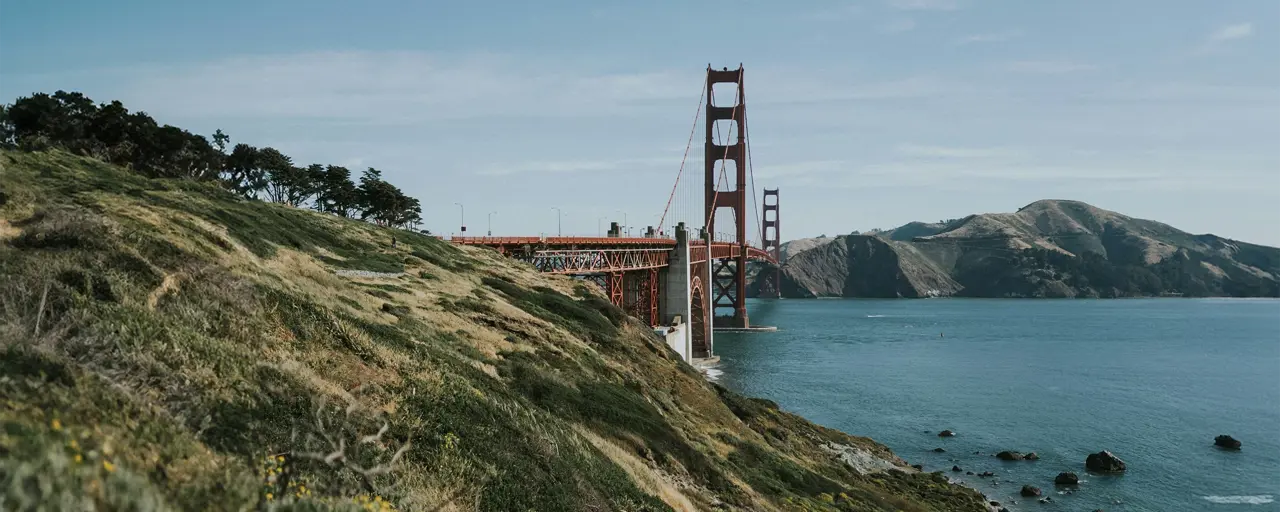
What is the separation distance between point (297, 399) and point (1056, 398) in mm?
61918

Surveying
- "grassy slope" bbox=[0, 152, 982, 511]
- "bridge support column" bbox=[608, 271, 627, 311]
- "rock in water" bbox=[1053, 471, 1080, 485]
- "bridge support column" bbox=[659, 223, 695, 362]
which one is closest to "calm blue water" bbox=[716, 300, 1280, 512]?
"rock in water" bbox=[1053, 471, 1080, 485]

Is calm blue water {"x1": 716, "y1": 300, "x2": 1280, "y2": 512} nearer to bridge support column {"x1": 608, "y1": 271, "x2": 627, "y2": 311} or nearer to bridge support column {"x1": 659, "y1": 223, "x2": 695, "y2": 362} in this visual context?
bridge support column {"x1": 659, "y1": 223, "x2": 695, "y2": 362}

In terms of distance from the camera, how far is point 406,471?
11.0 m

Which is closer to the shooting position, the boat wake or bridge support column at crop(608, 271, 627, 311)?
the boat wake

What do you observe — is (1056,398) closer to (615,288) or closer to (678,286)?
(678,286)

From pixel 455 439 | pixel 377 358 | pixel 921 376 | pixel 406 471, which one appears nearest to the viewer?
pixel 406 471

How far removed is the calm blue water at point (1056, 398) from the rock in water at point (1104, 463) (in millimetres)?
495

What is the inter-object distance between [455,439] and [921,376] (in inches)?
2609

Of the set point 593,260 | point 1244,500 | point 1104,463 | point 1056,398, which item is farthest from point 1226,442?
point 593,260

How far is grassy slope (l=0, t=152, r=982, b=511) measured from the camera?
27.9 ft

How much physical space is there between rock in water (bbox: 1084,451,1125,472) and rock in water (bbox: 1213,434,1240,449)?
1015 cm

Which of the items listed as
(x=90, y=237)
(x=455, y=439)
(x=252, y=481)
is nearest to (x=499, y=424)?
(x=455, y=439)

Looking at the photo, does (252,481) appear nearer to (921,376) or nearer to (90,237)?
(90,237)

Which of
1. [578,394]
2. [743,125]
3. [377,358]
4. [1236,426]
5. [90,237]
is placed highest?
[743,125]
